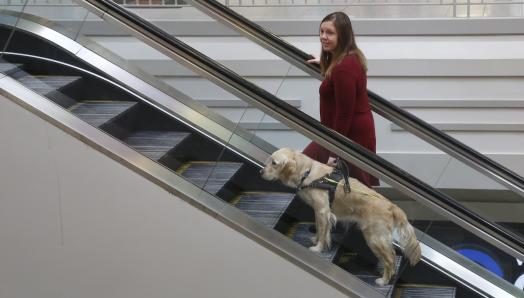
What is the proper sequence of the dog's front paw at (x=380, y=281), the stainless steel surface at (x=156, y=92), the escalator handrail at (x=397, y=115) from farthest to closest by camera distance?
the escalator handrail at (x=397, y=115) < the stainless steel surface at (x=156, y=92) < the dog's front paw at (x=380, y=281)

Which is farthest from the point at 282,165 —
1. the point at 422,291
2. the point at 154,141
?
the point at 422,291

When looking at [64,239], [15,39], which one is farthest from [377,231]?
[15,39]

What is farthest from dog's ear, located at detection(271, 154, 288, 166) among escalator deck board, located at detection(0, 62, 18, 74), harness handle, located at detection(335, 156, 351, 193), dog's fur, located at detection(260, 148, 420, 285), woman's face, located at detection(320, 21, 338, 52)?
escalator deck board, located at detection(0, 62, 18, 74)

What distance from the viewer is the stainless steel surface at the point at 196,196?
5.36m

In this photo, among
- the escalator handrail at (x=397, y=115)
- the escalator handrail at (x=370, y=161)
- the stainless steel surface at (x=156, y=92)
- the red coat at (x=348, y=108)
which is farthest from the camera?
the escalator handrail at (x=397, y=115)

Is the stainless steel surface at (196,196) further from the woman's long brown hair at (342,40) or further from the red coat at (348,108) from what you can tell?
the woman's long brown hair at (342,40)

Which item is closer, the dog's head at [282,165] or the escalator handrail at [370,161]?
the escalator handrail at [370,161]

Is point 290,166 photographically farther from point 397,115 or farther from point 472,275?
point 472,275

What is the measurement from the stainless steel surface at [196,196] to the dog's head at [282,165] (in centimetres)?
26

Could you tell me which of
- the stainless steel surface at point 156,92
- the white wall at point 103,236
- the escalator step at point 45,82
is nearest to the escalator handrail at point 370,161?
the stainless steel surface at point 156,92

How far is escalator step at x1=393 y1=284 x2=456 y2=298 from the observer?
5496mm

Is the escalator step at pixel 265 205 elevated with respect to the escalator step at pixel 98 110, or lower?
lower

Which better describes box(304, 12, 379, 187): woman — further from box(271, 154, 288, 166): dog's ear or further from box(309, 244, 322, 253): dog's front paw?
box(309, 244, 322, 253): dog's front paw

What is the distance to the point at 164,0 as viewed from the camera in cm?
845
